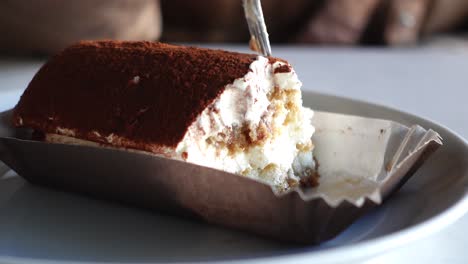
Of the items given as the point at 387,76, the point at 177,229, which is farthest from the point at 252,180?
the point at 387,76

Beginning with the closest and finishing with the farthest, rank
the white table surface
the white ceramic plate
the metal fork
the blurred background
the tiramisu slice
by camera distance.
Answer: the white ceramic plate, the tiramisu slice, the metal fork, the white table surface, the blurred background

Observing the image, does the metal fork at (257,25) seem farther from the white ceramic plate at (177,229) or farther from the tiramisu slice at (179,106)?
the white ceramic plate at (177,229)

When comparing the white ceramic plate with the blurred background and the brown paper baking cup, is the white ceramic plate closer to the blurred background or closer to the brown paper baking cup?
the brown paper baking cup

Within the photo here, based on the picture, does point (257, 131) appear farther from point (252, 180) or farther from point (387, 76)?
point (387, 76)

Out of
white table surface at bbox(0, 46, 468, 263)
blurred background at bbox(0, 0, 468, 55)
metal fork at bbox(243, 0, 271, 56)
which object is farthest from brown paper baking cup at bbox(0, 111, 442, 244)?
blurred background at bbox(0, 0, 468, 55)

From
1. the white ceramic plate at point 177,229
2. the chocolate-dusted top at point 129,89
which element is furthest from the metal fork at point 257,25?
the white ceramic plate at point 177,229

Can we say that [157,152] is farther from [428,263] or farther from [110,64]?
[428,263]
